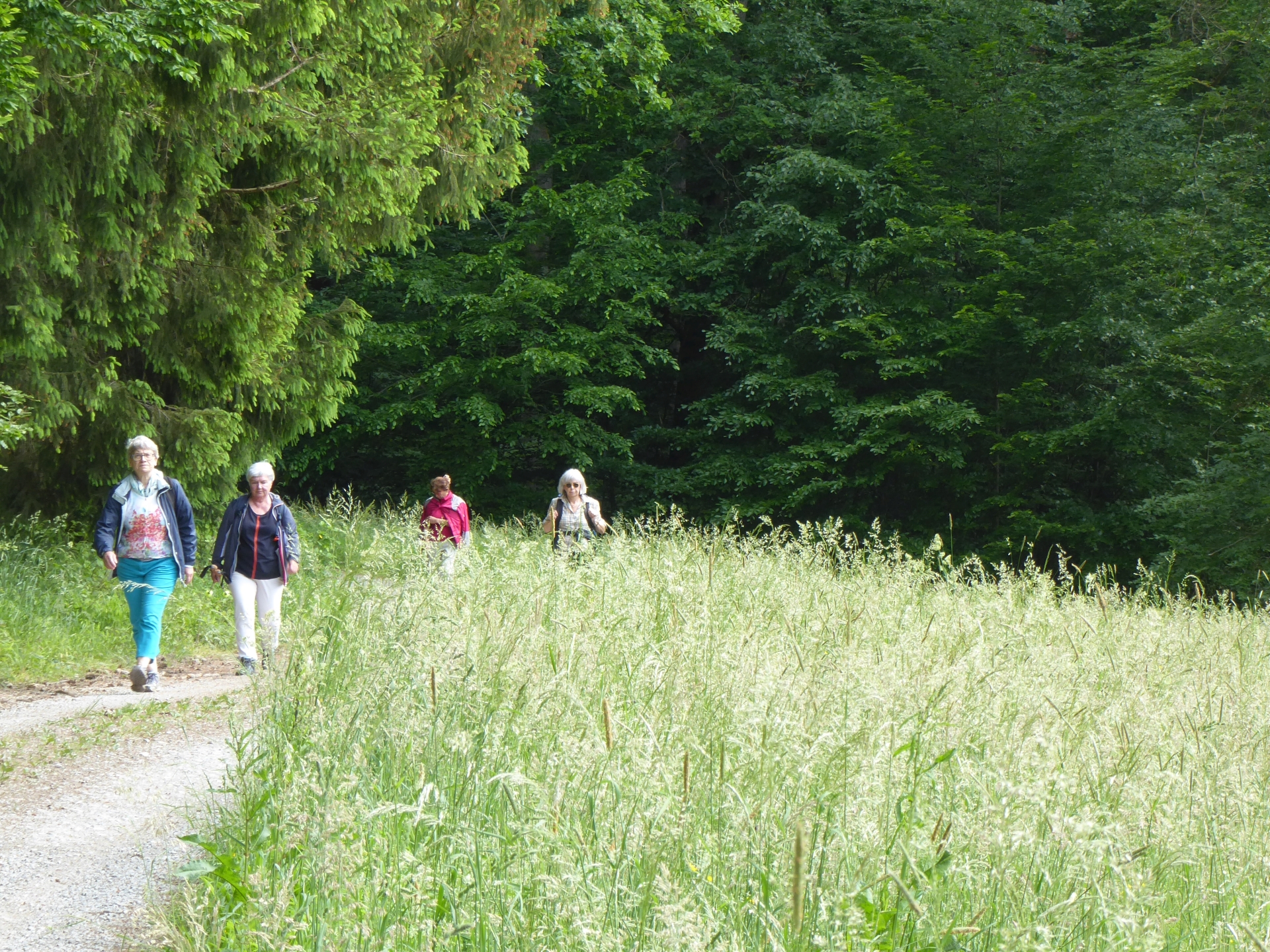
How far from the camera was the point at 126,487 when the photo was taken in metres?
8.30

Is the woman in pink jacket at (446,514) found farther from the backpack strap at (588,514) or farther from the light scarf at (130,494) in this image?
the light scarf at (130,494)

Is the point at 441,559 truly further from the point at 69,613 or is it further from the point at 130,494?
the point at 69,613

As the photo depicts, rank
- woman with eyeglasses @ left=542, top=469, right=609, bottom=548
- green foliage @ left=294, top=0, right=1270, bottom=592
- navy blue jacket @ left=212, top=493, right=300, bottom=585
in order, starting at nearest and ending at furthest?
1. navy blue jacket @ left=212, top=493, right=300, bottom=585
2. woman with eyeglasses @ left=542, top=469, right=609, bottom=548
3. green foliage @ left=294, top=0, right=1270, bottom=592

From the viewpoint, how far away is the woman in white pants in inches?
331

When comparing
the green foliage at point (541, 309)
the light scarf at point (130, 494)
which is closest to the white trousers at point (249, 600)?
the light scarf at point (130, 494)

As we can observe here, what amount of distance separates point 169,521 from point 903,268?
1562 cm

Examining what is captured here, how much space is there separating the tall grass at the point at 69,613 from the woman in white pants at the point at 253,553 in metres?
1.80

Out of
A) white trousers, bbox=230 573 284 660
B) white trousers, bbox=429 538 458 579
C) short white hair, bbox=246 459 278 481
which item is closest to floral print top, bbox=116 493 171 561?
white trousers, bbox=230 573 284 660

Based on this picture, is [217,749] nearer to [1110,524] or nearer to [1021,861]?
[1021,861]

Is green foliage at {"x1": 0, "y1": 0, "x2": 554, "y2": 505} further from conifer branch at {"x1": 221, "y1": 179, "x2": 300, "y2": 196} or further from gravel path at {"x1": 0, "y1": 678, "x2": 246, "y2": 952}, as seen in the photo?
gravel path at {"x1": 0, "y1": 678, "x2": 246, "y2": 952}

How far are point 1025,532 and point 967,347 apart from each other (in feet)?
11.2

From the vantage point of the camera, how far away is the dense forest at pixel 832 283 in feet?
49.6

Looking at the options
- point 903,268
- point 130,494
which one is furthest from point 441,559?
point 903,268

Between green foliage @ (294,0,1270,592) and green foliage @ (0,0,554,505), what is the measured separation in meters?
6.49
